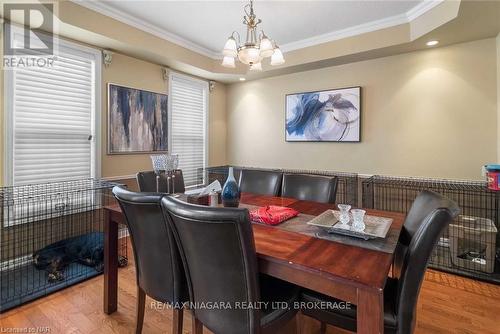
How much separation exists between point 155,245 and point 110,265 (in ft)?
2.56

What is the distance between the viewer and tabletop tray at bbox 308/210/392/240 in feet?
4.33

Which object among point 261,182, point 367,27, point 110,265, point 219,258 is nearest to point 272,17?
point 367,27

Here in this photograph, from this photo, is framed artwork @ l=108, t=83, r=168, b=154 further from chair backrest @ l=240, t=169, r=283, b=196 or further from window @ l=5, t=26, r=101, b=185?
chair backrest @ l=240, t=169, r=283, b=196

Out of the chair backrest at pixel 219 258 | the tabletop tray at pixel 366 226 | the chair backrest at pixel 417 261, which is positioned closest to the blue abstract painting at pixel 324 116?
the tabletop tray at pixel 366 226

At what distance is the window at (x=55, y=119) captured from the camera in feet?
7.93

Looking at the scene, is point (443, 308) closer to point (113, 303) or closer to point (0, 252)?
point (113, 303)

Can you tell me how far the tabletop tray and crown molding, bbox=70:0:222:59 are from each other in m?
2.83

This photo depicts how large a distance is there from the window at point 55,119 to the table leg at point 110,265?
4.43 ft

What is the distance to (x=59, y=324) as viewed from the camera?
177cm

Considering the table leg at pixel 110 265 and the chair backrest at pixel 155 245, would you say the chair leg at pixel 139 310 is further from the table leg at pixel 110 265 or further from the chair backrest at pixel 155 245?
the table leg at pixel 110 265

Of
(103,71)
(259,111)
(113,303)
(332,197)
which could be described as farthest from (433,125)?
(103,71)

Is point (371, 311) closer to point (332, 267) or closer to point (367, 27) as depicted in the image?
point (332, 267)

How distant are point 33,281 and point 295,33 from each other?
12.1ft

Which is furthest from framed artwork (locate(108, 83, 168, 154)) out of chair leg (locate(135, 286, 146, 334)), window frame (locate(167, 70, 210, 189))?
chair leg (locate(135, 286, 146, 334))
